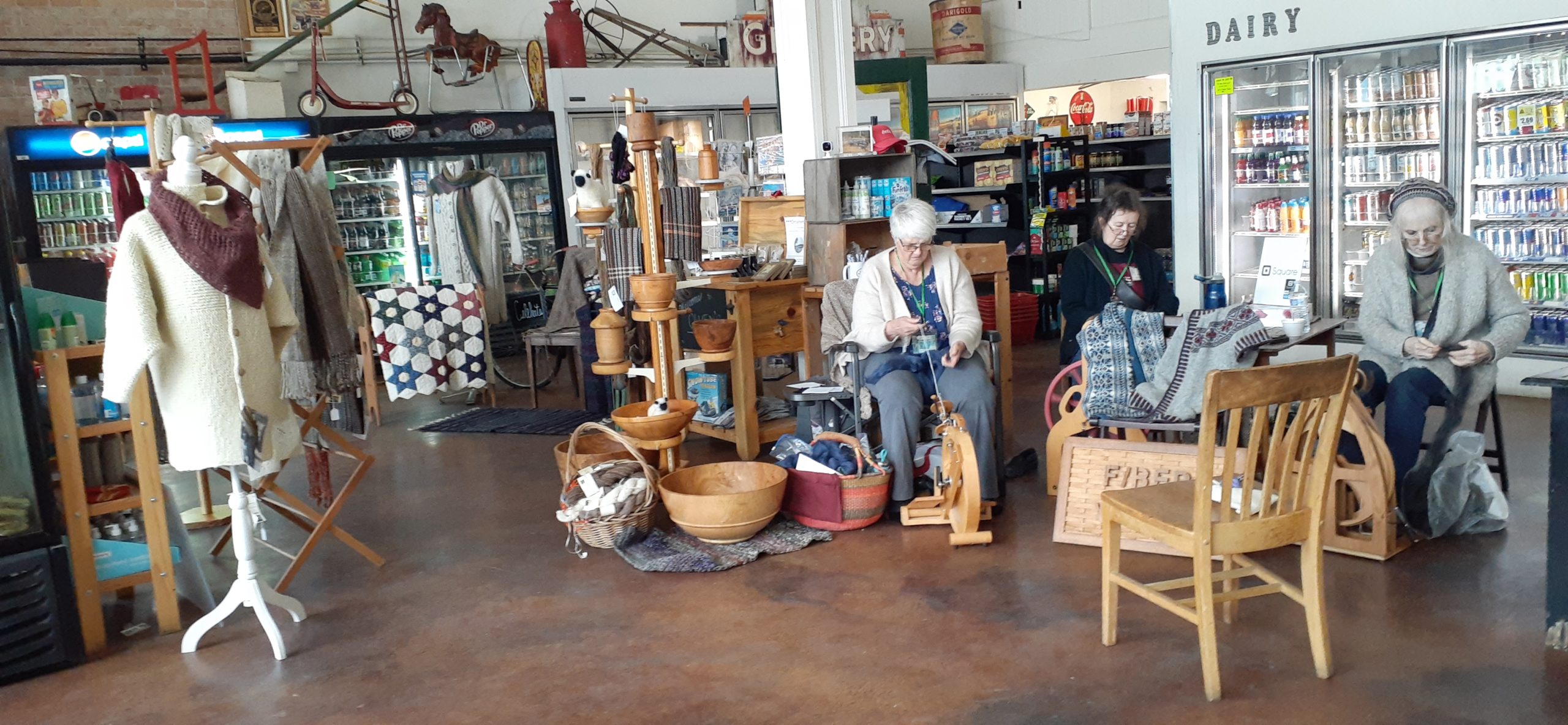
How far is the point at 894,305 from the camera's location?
497 cm

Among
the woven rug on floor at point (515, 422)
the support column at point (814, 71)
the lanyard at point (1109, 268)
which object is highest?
the support column at point (814, 71)

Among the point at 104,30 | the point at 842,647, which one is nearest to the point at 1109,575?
the point at 842,647

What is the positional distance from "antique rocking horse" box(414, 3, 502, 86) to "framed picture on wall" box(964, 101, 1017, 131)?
15.9 feet

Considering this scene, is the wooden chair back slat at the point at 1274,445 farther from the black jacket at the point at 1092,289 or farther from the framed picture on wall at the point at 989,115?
the framed picture on wall at the point at 989,115

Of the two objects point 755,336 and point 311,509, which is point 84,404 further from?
point 755,336

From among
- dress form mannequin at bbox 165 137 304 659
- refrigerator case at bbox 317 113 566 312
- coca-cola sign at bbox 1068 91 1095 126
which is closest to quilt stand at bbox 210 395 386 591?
dress form mannequin at bbox 165 137 304 659

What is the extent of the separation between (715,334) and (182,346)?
8.11ft

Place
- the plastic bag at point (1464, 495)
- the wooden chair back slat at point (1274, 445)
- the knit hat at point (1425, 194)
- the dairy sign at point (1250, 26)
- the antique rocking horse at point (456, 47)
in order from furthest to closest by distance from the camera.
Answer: the antique rocking horse at point (456, 47) → the dairy sign at point (1250, 26) → the knit hat at point (1425, 194) → the plastic bag at point (1464, 495) → the wooden chair back slat at point (1274, 445)

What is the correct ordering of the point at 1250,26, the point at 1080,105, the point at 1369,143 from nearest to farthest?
1. the point at 1369,143
2. the point at 1250,26
3. the point at 1080,105

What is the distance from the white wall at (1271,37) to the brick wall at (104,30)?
7.05m

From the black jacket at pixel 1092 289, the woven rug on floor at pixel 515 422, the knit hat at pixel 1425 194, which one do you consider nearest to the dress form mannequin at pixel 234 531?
the woven rug on floor at pixel 515 422

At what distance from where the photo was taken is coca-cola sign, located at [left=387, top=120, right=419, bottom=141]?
9.59m

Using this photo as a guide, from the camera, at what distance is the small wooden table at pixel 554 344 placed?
7559 mm

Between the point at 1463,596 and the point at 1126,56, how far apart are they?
9.14 m
